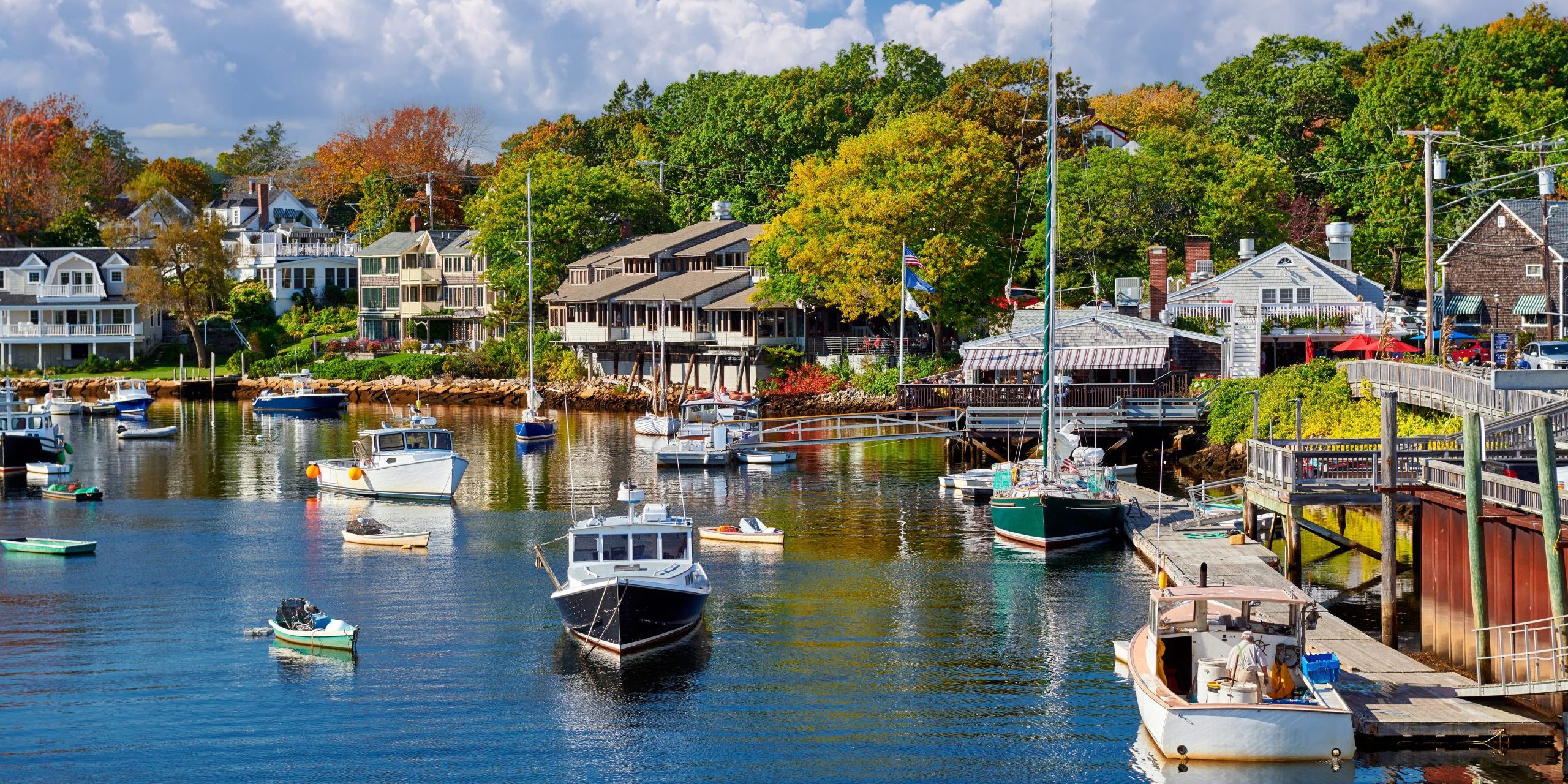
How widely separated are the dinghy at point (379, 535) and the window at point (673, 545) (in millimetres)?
15350

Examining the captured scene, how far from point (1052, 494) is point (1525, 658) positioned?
70.1 ft

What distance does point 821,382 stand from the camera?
95938 mm

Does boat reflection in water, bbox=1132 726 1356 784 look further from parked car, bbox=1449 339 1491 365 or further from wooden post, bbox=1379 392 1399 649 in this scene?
parked car, bbox=1449 339 1491 365

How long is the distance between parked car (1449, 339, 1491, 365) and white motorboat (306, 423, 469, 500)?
38.2 meters

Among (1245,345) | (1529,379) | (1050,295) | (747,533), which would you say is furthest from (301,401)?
(1529,379)

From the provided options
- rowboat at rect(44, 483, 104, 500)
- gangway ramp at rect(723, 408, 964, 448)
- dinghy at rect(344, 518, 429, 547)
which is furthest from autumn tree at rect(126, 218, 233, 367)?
dinghy at rect(344, 518, 429, 547)

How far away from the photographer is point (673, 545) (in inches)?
1442

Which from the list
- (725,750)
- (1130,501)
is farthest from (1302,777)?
(1130,501)

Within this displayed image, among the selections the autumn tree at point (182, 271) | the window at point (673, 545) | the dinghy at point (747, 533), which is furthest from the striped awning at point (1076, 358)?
the autumn tree at point (182, 271)

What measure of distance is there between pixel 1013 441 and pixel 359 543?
3042 cm

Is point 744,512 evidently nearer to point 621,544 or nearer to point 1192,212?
point 621,544

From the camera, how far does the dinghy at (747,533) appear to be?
49.1 meters

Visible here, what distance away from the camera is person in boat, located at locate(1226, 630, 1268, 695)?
2580 cm

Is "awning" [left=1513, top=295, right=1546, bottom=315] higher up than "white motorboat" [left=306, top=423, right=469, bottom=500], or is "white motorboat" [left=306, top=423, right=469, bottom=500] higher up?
"awning" [left=1513, top=295, right=1546, bottom=315]
